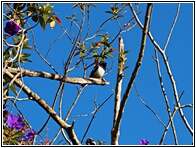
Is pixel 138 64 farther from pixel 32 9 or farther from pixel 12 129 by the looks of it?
pixel 32 9

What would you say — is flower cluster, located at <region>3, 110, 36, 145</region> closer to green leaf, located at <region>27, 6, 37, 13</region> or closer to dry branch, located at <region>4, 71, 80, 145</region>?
dry branch, located at <region>4, 71, 80, 145</region>

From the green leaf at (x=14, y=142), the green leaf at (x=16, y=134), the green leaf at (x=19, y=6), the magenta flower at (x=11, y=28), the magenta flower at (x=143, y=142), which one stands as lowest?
the magenta flower at (x=143, y=142)

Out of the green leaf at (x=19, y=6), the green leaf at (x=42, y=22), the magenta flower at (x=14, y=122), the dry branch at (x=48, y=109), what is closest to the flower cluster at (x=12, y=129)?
the magenta flower at (x=14, y=122)

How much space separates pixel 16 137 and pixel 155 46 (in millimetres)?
738

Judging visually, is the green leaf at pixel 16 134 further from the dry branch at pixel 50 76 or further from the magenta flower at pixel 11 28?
the magenta flower at pixel 11 28

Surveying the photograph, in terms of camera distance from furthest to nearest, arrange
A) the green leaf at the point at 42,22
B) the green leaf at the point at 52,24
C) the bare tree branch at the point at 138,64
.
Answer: the green leaf at the point at 52,24 < the green leaf at the point at 42,22 < the bare tree branch at the point at 138,64

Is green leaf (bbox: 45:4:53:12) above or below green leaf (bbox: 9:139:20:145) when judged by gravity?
above

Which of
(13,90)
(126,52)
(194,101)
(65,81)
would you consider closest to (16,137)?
(13,90)

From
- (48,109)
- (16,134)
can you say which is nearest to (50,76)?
(48,109)

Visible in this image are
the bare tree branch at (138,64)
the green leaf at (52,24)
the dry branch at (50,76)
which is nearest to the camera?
the bare tree branch at (138,64)

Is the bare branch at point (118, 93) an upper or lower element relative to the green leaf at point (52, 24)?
lower

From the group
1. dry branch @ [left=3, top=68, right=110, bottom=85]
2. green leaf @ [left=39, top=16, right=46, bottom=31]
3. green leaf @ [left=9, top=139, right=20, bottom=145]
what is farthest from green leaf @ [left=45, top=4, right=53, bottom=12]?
green leaf @ [left=9, top=139, right=20, bottom=145]

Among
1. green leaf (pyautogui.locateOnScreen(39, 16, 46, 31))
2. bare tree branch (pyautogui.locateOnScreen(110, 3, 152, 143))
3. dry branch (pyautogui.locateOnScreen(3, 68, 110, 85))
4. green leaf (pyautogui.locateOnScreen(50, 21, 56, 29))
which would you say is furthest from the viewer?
green leaf (pyautogui.locateOnScreen(50, 21, 56, 29))

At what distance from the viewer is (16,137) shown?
1.95m
